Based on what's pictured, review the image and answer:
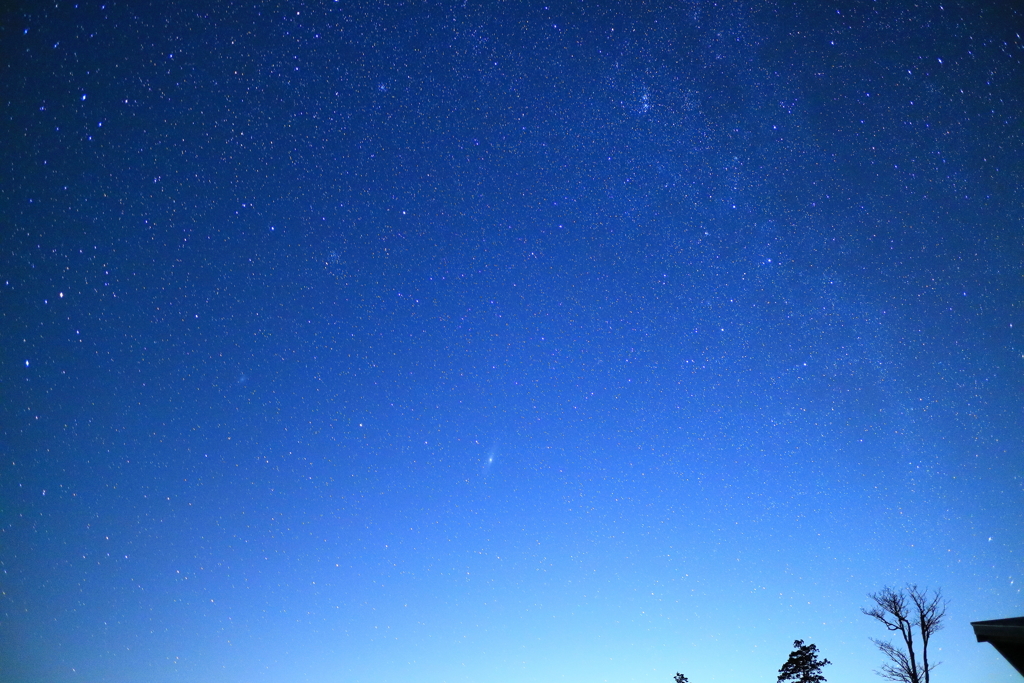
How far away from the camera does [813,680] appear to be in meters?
29.8

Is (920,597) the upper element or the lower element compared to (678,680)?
upper

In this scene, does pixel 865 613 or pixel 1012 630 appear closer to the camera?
pixel 1012 630

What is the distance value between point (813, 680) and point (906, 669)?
31.2ft

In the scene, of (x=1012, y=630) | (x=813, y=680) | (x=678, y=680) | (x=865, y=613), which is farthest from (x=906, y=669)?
(x=1012, y=630)

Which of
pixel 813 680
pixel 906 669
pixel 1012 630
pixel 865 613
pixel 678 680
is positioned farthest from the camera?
pixel 678 680

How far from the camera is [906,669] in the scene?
70.9 ft

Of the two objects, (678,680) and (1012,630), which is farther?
(678,680)

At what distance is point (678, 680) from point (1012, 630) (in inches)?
1144

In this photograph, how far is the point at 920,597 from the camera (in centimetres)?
2228

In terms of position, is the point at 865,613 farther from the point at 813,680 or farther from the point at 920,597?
the point at 813,680

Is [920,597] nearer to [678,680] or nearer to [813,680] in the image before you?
[813,680]

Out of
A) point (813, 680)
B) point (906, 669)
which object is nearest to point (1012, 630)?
point (906, 669)

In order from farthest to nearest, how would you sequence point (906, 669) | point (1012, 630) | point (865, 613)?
point (865, 613) → point (906, 669) → point (1012, 630)

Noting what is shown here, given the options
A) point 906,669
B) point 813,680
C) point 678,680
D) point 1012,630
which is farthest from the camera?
point 678,680
